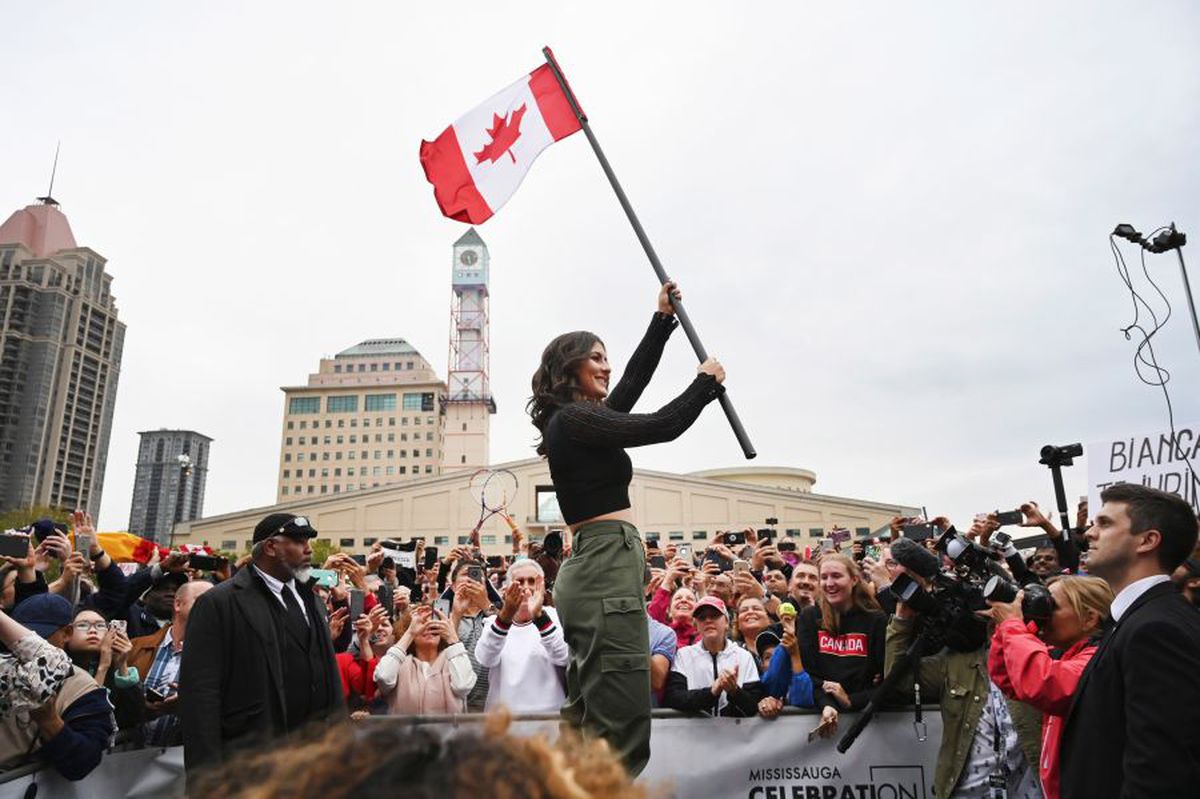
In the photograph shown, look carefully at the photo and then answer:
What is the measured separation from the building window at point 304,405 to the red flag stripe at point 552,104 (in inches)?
5431

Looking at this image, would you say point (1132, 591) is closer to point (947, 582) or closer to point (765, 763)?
point (947, 582)

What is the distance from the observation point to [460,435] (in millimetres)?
104688

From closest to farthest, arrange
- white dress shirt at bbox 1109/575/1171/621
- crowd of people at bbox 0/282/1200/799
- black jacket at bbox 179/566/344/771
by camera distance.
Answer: crowd of people at bbox 0/282/1200/799 < white dress shirt at bbox 1109/575/1171/621 < black jacket at bbox 179/566/344/771

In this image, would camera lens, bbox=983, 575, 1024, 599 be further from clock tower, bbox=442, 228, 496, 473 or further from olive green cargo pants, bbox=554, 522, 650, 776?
clock tower, bbox=442, 228, 496, 473

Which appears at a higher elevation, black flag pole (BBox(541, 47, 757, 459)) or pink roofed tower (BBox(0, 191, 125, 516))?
pink roofed tower (BBox(0, 191, 125, 516))

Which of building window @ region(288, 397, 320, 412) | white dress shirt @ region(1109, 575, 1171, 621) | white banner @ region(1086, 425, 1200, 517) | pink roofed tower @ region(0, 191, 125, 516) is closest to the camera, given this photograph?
white dress shirt @ region(1109, 575, 1171, 621)

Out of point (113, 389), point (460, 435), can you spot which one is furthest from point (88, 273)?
point (460, 435)

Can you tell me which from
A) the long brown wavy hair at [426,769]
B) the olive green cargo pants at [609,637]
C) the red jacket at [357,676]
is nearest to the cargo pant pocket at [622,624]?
the olive green cargo pants at [609,637]

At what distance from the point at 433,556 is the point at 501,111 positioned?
7.44m

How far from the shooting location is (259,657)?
3.91 metres

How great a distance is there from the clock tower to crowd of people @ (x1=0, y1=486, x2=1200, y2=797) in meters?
97.0

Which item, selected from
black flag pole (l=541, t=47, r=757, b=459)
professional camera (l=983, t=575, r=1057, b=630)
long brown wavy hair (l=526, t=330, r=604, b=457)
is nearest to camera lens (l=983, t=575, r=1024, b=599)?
professional camera (l=983, t=575, r=1057, b=630)

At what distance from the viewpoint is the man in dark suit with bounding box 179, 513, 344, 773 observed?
12.2ft

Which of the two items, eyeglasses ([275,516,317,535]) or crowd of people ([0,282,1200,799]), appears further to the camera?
eyeglasses ([275,516,317,535])
